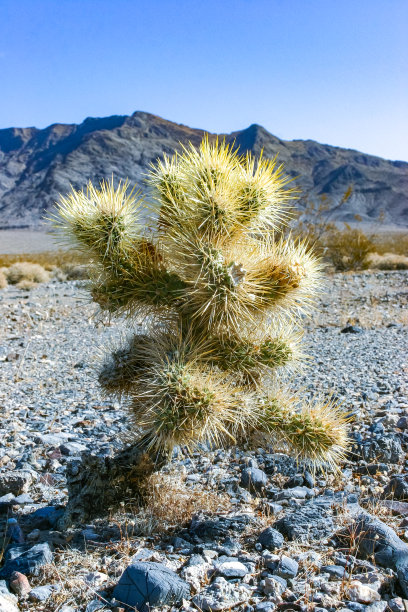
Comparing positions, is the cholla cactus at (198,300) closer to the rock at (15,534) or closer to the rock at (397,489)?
the rock at (15,534)

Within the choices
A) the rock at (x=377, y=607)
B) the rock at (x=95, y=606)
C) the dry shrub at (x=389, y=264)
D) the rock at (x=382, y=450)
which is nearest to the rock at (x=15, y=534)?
the rock at (x=95, y=606)

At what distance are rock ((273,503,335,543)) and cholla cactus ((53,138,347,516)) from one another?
0.37 m

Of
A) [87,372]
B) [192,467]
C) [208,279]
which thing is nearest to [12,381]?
[87,372]

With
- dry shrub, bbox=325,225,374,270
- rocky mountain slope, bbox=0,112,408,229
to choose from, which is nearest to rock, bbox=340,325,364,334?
dry shrub, bbox=325,225,374,270

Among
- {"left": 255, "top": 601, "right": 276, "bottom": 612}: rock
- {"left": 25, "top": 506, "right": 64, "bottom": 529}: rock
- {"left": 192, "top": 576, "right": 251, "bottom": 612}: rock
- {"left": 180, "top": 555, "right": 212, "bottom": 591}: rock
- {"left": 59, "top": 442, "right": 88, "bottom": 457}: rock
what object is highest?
{"left": 255, "top": 601, "right": 276, "bottom": 612}: rock

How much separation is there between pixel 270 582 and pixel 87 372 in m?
4.79

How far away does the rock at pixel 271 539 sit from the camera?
2.77 meters

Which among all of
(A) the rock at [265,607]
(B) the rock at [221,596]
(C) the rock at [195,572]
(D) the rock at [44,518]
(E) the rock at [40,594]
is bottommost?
(D) the rock at [44,518]

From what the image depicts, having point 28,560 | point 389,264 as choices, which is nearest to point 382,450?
point 28,560

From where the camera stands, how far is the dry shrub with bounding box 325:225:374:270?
17.6 metres

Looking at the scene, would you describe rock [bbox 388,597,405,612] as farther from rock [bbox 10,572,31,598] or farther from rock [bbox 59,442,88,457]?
rock [bbox 59,442,88,457]

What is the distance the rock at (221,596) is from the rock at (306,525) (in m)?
0.51

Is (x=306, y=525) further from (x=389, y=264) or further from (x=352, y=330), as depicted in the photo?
(x=389, y=264)

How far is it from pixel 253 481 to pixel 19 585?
1683 mm
